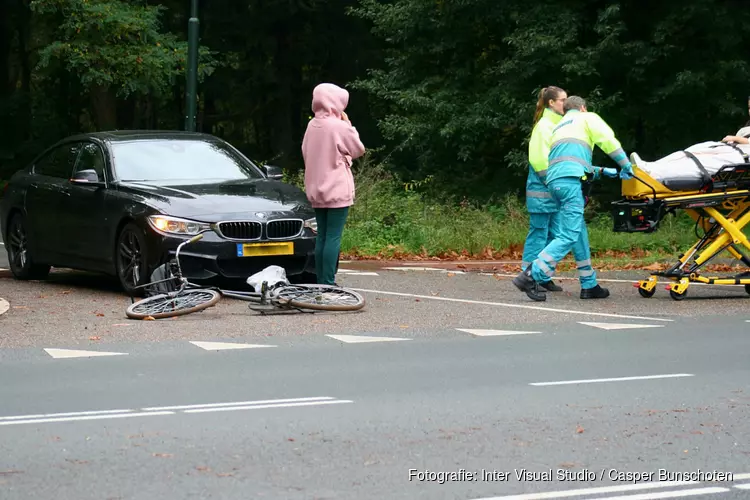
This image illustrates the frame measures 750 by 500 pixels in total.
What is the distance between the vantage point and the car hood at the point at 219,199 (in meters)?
12.9


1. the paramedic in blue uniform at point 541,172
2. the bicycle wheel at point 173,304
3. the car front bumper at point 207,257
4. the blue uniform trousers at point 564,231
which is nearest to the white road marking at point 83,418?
the bicycle wheel at point 173,304

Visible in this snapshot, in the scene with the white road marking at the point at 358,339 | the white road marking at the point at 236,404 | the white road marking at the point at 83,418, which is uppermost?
the white road marking at the point at 236,404

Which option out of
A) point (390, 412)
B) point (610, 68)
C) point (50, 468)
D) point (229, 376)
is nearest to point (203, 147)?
point (229, 376)

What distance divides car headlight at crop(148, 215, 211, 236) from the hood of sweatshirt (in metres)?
1.49

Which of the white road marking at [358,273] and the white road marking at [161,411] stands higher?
the white road marking at [161,411]

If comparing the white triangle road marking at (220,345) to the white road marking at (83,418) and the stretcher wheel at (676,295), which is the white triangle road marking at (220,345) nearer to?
the white road marking at (83,418)

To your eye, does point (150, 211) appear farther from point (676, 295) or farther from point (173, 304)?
point (676, 295)

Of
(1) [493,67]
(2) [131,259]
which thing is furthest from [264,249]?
(1) [493,67]

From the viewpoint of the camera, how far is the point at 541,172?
13.7 meters

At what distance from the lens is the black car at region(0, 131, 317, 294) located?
1279 centimetres

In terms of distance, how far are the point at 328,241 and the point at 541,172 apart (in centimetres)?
234

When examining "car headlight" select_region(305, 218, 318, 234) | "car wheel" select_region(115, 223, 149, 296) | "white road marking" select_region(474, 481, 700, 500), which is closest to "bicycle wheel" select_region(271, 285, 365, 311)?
"car headlight" select_region(305, 218, 318, 234)

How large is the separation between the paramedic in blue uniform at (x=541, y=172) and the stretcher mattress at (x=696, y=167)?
3.28 ft

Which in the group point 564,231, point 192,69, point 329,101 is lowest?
point 564,231
